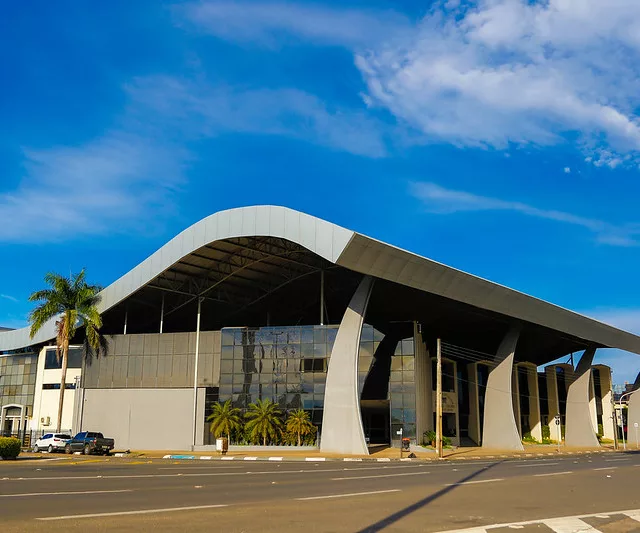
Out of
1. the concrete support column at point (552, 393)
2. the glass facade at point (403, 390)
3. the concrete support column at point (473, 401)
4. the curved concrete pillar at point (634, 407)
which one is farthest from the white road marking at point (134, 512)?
the curved concrete pillar at point (634, 407)

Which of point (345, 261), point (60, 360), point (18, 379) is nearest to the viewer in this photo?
point (345, 261)

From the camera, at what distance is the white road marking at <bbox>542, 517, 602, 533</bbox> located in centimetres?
1082

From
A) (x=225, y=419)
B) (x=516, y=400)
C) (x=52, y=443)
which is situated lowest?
(x=52, y=443)

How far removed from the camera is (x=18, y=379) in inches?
2427

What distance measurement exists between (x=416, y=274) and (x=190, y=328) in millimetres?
28192

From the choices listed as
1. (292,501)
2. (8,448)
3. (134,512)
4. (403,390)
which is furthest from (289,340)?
(134,512)

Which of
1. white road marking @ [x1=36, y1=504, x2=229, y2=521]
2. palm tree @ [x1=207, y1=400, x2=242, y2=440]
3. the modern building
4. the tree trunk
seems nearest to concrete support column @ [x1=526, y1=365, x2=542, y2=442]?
the modern building

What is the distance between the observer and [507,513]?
12992mm

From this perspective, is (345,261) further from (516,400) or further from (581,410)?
(581,410)

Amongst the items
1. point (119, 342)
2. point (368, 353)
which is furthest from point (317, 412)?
point (119, 342)

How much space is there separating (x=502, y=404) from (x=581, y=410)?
15606mm

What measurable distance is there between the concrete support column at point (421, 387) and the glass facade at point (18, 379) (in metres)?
34.0

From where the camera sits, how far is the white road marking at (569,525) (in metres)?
10.8

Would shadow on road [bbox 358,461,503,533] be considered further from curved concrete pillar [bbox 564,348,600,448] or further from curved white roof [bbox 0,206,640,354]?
curved concrete pillar [bbox 564,348,600,448]
